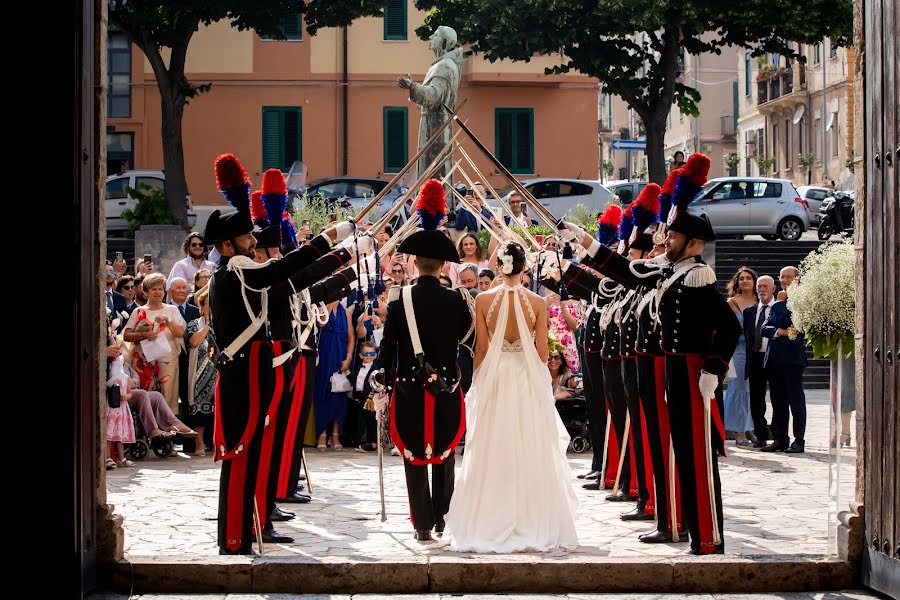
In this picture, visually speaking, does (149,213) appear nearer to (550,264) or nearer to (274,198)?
(274,198)

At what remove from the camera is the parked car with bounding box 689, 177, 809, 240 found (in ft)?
98.3

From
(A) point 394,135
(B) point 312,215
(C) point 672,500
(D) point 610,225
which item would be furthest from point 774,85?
(C) point 672,500

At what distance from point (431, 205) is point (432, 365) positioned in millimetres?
1092

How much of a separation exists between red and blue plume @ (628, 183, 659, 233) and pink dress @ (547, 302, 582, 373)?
144 inches

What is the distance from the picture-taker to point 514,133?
127 feet

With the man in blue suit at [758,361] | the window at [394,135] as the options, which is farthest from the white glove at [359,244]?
the window at [394,135]

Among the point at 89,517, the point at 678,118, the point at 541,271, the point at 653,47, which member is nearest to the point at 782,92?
the point at 678,118

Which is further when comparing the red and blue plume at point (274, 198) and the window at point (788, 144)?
the window at point (788, 144)

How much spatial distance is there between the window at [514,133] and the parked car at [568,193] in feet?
22.1

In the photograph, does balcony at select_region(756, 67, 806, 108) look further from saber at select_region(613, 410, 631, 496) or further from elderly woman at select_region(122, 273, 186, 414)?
saber at select_region(613, 410, 631, 496)

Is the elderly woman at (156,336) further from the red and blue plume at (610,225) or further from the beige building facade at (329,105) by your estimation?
the beige building facade at (329,105)

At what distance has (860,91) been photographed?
792cm

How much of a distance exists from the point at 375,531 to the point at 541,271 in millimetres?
2333

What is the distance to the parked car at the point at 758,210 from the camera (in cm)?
2995
